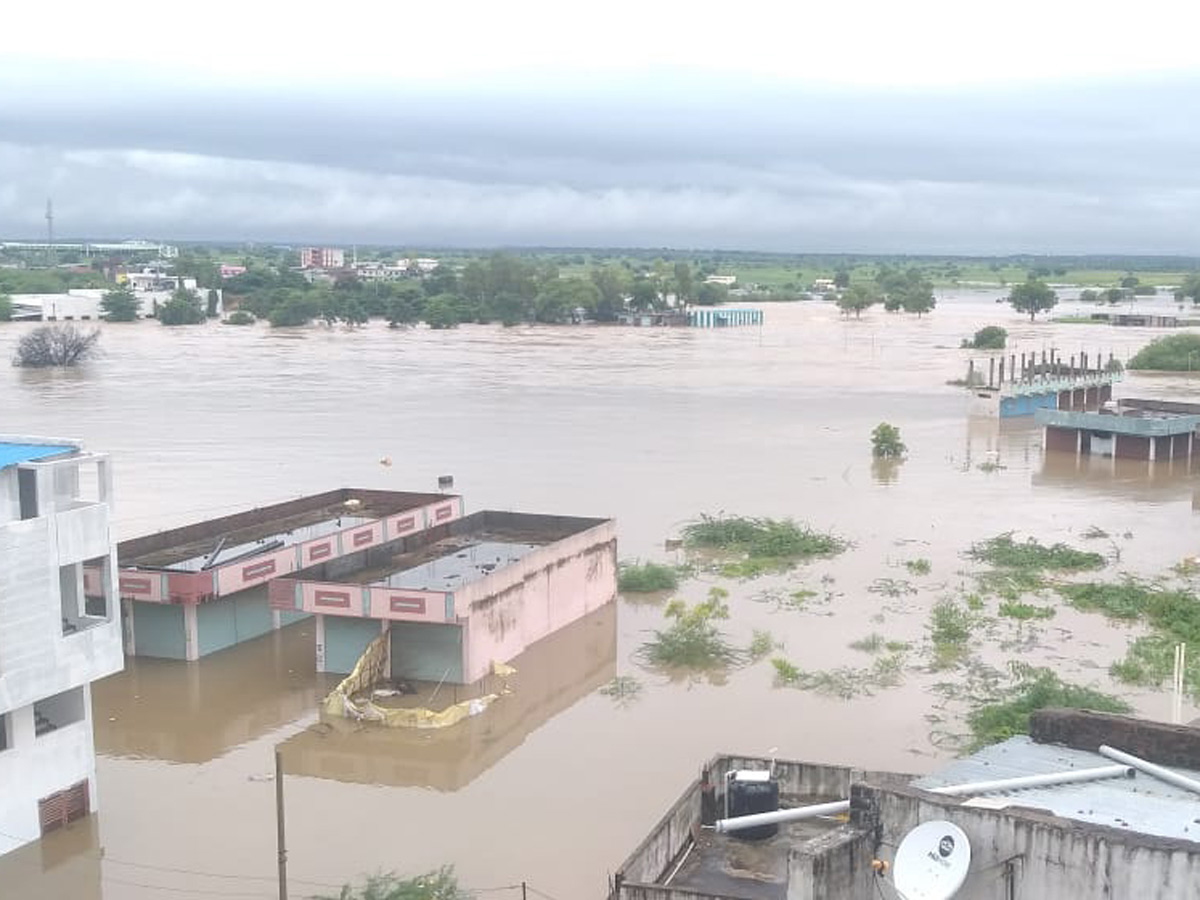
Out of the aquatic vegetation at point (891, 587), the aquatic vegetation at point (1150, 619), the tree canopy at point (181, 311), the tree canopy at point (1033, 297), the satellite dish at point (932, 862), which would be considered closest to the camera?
the satellite dish at point (932, 862)

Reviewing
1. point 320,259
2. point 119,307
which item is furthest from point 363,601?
point 320,259

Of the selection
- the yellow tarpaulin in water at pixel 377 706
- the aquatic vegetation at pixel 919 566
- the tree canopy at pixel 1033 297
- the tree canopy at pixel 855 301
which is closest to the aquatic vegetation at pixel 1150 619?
the aquatic vegetation at pixel 919 566

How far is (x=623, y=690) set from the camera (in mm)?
20094

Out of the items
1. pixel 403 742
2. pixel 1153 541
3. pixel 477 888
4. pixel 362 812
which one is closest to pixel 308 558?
pixel 403 742

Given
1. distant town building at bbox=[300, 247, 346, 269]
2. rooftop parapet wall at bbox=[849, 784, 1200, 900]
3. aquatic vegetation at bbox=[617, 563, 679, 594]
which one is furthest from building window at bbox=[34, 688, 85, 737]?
distant town building at bbox=[300, 247, 346, 269]

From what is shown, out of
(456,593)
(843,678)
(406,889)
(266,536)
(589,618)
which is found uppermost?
(456,593)

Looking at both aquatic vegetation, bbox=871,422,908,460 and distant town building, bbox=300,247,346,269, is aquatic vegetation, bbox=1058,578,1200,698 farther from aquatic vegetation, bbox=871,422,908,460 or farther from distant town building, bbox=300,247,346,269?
distant town building, bbox=300,247,346,269

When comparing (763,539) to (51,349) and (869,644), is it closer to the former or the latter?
(869,644)

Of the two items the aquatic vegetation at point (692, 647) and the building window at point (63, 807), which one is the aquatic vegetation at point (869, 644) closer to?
the aquatic vegetation at point (692, 647)

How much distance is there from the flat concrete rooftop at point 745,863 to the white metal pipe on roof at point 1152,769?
287 centimetres

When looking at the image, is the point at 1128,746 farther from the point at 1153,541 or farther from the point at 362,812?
the point at 1153,541

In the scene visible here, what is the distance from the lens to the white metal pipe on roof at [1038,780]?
10.0 metres

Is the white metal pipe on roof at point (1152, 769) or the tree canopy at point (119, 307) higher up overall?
the tree canopy at point (119, 307)

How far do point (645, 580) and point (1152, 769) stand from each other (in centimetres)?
1564
